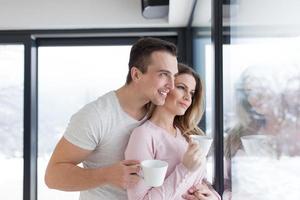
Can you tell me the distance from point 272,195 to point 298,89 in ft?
1.00

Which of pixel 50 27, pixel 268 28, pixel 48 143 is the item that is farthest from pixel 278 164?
pixel 48 143

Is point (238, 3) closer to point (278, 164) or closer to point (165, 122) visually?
point (165, 122)

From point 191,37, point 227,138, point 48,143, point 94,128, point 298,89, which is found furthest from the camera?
point 48,143

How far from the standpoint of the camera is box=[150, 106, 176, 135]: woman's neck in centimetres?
119

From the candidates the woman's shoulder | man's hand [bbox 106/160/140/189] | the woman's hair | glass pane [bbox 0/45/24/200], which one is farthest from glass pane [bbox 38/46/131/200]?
man's hand [bbox 106/160/140/189]

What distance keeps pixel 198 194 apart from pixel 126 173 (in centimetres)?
28

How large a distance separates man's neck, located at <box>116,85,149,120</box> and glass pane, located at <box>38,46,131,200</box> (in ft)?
5.69

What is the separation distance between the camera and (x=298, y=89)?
0.60 metres

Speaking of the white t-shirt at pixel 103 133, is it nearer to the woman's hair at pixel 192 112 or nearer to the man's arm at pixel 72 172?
the man's arm at pixel 72 172

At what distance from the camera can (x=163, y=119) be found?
120 cm

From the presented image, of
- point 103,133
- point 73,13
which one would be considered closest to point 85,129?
point 103,133

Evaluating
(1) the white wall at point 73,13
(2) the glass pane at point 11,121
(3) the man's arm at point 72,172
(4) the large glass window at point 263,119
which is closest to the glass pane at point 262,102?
(4) the large glass window at point 263,119

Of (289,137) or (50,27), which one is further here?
(50,27)

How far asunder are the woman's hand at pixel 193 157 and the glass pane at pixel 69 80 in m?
1.97
